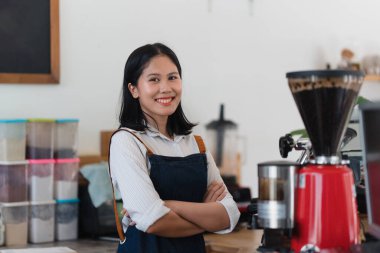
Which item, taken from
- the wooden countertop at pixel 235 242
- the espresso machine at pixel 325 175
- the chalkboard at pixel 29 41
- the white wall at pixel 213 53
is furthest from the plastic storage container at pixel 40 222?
the espresso machine at pixel 325 175

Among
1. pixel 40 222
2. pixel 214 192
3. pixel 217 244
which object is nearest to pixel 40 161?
pixel 40 222

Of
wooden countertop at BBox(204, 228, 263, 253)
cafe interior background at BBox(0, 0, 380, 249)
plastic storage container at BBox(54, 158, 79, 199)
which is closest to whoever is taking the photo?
wooden countertop at BBox(204, 228, 263, 253)

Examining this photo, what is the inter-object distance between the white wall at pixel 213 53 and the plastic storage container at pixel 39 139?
0.54 feet

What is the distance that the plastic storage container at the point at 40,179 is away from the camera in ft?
10.3

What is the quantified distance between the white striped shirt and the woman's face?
2.8 inches

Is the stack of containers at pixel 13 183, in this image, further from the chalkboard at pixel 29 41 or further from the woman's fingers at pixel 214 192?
the woman's fingers at pixel 214 192

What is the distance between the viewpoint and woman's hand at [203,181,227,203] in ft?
7.19

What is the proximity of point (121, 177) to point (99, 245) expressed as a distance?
1.12 m

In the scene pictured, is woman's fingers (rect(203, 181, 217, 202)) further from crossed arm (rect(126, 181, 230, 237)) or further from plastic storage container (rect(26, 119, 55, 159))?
plastic storage container (rect(26, 119, 55, 159))

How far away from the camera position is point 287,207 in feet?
5.43

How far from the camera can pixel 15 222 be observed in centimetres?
311

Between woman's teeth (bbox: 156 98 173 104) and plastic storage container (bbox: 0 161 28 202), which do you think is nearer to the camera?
woman's teeth (bbox: 156 98 173 104)

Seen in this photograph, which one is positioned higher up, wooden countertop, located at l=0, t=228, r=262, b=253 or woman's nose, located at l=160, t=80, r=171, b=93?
woman's nose, located at l=160, t=80, r=171, b=93

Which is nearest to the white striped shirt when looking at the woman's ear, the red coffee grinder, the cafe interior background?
the woman's ear
